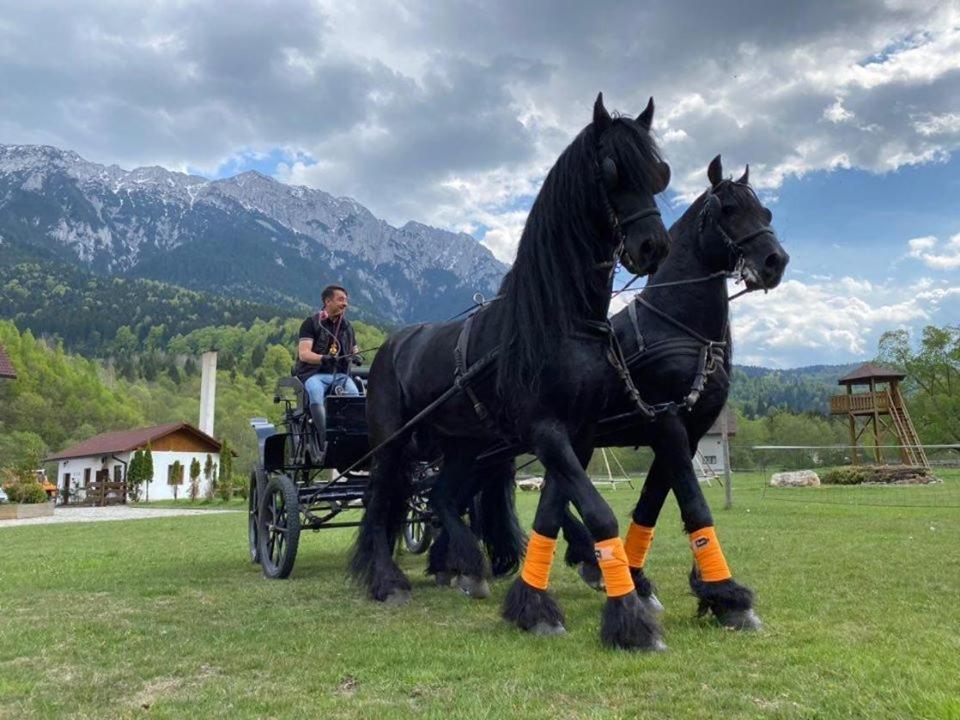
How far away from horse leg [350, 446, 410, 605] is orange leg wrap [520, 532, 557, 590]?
1559 mm

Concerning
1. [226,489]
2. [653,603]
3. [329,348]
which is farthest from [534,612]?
[226,489]

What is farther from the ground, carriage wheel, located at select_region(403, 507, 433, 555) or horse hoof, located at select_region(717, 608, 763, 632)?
horse hoof, located at select_region(717, 608, 763, 632)

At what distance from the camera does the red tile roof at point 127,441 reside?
151 ft

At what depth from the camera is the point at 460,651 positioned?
3.73 metres

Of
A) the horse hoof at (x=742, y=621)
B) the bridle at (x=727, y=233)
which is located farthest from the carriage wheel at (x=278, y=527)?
the bridle at (x=727, y=233)

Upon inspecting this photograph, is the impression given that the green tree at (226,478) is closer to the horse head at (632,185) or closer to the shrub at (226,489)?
the shrub at (226,489)

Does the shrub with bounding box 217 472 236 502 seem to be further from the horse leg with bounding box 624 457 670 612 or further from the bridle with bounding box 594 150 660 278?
the bridle with bounding box 594 150 660 278

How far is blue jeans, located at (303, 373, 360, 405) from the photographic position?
6863 mm

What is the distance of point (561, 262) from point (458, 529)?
2.59 m

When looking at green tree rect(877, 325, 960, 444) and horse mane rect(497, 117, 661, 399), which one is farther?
green tree rect(877, 325, 960, 444)

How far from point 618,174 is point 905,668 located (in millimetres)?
2672

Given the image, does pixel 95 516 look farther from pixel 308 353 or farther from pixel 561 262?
pixel 561 262

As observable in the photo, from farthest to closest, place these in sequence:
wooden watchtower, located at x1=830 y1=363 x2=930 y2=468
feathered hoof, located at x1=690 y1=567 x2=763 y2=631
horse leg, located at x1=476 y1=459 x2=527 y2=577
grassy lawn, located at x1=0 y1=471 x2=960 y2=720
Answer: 1. wooden watchtower, located at x1=830 y1=363 x2=930 y2=468
2. horse leg, located at x1=476 y1=459 x2=527 y2=577
3. feathered hoof, located at x1=690 y1=567 x2=763 y2=631
4. grassy lawn, located at x1=0 y1=471 x2=960 y2=720

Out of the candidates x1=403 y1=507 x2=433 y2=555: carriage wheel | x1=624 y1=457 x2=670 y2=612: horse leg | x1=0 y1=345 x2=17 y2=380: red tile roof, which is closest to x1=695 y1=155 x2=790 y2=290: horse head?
x1=624 y1=457 x2=670 y2=612: horse leg
